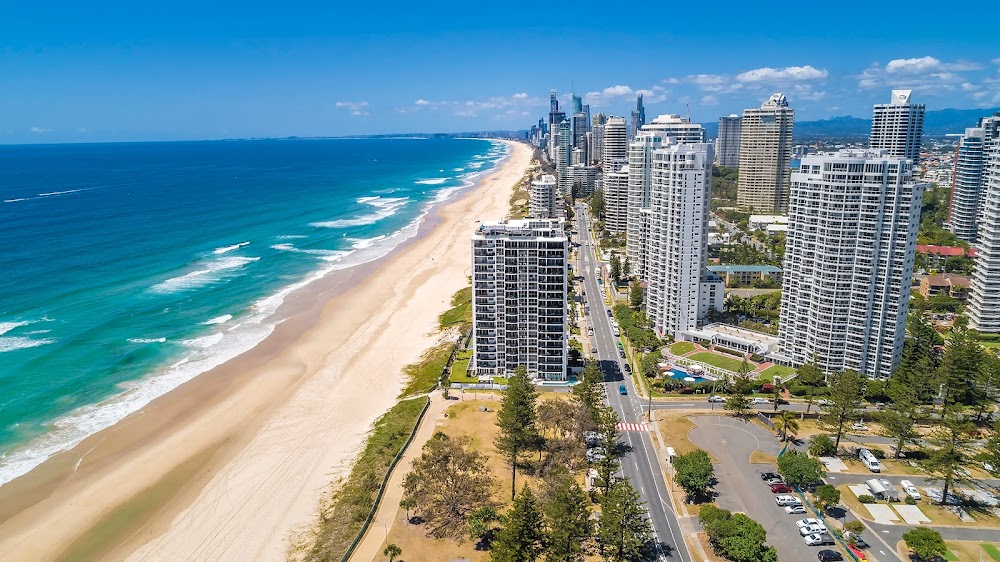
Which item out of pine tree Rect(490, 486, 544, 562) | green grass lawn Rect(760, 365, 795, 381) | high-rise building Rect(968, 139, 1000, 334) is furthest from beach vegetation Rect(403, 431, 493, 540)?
high-rise building Rect(968, 139, 1000, 334)

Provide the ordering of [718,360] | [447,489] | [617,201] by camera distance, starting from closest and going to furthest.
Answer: [447,489] → [718,360] → [617,201]

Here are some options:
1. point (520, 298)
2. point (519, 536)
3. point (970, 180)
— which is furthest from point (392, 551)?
point (970, 180)

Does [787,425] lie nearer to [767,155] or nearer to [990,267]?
[990,267]

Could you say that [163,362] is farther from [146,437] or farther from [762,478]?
[762,478]

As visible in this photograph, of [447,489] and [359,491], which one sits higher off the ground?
[447,489]

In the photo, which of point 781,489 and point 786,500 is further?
point 781,489

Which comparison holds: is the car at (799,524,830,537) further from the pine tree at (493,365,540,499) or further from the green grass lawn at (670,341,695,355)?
the green grass lawn at (670,341,695,355)

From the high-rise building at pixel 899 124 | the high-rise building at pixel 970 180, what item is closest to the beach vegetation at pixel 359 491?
the high-rise building at pixel 970 180

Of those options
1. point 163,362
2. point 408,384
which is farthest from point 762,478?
point 163,362
